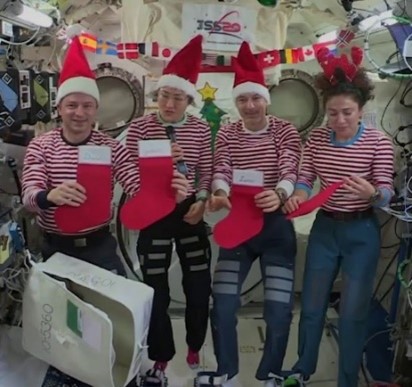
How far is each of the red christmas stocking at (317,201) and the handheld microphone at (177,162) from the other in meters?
0.49

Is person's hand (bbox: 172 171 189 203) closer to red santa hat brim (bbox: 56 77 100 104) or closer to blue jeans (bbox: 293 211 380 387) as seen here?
red santa hat brim (bbox: 56 77 100 104)

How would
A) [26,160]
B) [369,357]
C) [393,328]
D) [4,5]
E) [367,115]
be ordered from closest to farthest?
[4,5], [26,160], [393,328], [369,357], [367,115]

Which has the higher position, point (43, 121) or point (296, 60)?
point (296, 60)

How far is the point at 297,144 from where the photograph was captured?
244cm

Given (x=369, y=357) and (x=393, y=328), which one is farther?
(x=369, y=357)

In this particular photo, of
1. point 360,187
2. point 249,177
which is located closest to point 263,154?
point 249,177

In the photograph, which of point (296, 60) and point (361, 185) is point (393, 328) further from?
point (296, 60)

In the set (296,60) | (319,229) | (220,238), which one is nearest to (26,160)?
(220,238)

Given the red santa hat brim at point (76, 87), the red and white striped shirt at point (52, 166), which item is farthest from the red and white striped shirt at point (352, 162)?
the red santa hat brim at point (76, 87)

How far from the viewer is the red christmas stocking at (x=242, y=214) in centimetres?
236

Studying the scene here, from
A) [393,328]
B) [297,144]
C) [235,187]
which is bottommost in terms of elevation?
[393,328]

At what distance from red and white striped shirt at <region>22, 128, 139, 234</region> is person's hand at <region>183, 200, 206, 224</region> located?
25 cm

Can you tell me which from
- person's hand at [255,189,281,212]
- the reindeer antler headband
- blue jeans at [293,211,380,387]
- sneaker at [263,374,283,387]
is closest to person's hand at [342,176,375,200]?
blue jeans at [293,211,380,387]

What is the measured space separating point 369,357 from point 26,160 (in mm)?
1944
